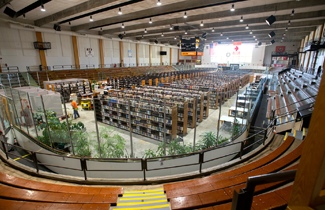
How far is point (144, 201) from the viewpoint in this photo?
8.91 feet

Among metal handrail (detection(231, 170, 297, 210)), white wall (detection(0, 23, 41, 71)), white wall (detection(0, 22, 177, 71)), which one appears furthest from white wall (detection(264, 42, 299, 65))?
metal handrail (detection(231, 170, 297, 210))

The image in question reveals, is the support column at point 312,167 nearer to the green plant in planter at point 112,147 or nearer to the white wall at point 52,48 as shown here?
the green plant in planter at point 112,147

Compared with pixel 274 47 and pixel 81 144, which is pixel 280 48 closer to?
pixel 274 47

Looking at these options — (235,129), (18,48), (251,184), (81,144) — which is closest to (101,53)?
(18,48)

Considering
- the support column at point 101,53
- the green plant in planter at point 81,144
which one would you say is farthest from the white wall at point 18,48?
the green plant in planter at point 81,144

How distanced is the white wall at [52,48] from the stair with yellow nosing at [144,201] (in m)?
19.8

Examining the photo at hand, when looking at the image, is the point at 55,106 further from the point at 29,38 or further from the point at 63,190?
the point at 29,38

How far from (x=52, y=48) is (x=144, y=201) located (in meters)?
21.9

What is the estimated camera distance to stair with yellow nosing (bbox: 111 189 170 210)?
247cm

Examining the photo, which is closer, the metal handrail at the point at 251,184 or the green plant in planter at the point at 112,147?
the metal handrail at the point at 251,184

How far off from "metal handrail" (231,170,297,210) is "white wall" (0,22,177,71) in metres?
21.2

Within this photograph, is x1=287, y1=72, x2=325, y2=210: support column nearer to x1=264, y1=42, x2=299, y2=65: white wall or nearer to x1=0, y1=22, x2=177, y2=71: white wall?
x1=0, y1=22, x2=177, y2=71: white wall

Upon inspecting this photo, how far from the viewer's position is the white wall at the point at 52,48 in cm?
1553

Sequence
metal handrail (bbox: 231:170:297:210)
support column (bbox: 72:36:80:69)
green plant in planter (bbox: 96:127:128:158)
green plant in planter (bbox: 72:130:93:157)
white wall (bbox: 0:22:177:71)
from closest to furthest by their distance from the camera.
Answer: metal handrail (bbox: 231:170:297:210) → green plant in planter (bbox: 96:127:128:158) → green plant in planter (bbox: 72:130:93:157) → white wall (bbox: 0:22:177:71) → support column (bbox: 72:36:80:69)
